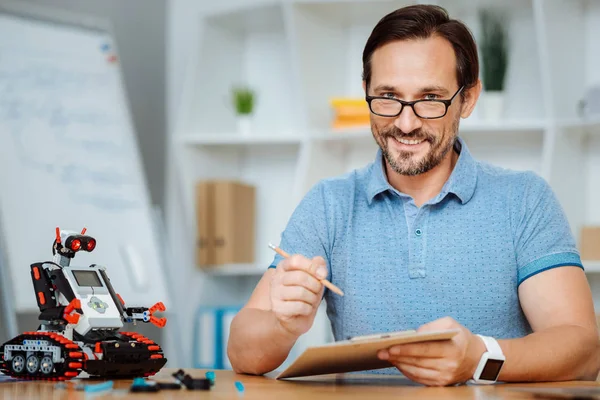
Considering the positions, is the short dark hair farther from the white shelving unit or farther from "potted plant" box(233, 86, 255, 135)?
"potted plant" box(233, 86, 255, 135)

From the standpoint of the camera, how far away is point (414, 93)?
5.83ft

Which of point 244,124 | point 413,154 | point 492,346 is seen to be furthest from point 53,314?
point 244,124

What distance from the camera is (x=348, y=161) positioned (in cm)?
384

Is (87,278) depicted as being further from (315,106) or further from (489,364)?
(315,106)

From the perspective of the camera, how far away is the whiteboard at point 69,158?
9.46ft

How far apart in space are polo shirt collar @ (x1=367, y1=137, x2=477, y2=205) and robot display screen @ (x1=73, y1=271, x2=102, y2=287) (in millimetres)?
676

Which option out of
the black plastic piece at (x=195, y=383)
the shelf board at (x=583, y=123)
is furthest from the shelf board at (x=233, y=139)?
the black plastic piece at (x=195, y=383)

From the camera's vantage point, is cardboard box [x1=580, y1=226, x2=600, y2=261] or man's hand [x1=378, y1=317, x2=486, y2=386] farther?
cardboard box [x1=580, y1=226, x2=600, y2=261]

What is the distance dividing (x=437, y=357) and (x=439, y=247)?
1.56 feet

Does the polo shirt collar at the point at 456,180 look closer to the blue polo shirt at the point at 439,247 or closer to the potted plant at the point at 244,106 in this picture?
the blue polo shirt at the point at 439,247

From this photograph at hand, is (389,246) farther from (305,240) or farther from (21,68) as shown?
(21,68)

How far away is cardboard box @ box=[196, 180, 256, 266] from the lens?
3709 mm

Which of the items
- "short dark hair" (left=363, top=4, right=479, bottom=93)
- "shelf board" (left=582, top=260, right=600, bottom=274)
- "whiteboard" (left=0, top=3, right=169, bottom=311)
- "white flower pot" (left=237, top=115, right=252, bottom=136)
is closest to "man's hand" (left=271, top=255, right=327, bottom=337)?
"short dark hair" (left=363, top=4, right=479, bottom=93)

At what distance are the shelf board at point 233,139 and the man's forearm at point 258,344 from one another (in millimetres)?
2074
